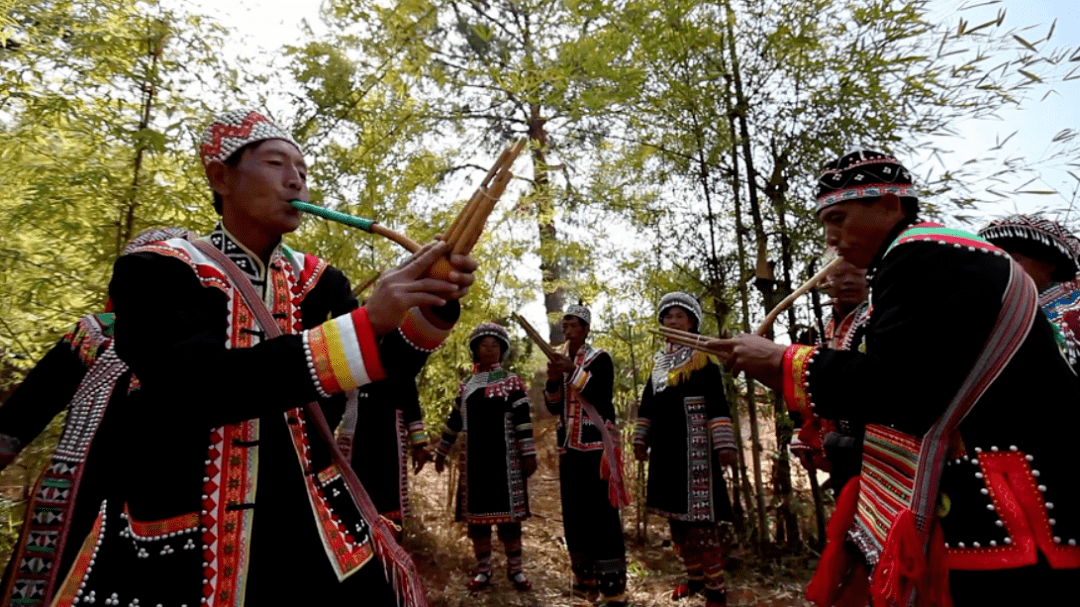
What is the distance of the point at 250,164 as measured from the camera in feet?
5.99

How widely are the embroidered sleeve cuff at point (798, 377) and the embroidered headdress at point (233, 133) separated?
162cm

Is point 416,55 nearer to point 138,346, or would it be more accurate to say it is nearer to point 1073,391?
point 138,346

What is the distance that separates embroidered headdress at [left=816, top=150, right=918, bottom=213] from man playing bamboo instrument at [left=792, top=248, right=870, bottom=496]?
0.78 metres

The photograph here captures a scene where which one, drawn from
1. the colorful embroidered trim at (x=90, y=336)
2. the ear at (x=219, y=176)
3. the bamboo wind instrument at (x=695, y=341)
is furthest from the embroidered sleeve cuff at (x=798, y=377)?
the colorful embroidered trim at (x=90, y=336)

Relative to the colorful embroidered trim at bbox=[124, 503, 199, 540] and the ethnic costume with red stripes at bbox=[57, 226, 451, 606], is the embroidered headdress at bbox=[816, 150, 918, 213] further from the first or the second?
the colorful embroidered trim at bbox=[124, 503, 199, 540]

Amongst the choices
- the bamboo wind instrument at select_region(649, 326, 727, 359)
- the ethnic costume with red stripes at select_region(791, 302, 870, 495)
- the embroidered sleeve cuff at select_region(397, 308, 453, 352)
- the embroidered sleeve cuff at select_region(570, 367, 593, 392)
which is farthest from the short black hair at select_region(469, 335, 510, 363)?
the embroidered sleeve cuff at select_region(397, 308, 453, 352)

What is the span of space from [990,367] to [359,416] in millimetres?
4131

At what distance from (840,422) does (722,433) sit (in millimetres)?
1948

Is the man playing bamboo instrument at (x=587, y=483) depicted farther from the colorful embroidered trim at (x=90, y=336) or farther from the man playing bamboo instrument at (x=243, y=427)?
the man playing bamboo instrument at (x=243, y=427)

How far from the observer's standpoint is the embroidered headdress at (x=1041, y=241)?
3418 mm

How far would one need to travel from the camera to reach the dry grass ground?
524 cm

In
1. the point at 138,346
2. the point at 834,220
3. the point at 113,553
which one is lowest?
the point at 113,553

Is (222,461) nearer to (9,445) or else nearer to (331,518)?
(331,518)

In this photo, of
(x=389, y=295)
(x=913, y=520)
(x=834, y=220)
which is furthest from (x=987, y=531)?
(x=389, y=295)
